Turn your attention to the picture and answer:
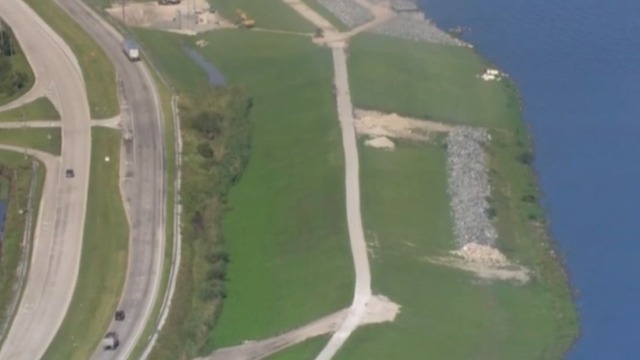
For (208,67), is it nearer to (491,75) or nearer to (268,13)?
(268,13)

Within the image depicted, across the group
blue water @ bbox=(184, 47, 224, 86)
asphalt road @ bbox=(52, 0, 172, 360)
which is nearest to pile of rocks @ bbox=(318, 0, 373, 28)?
blue water @ bbox=(184, 47, 224, 86)

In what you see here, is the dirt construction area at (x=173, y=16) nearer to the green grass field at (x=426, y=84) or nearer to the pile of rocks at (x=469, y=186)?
the green grass field at (x=426, y=84)

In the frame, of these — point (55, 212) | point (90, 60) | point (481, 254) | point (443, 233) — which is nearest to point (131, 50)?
point (90, 60)

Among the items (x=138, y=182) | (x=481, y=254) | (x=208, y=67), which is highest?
(x=208, y=67)

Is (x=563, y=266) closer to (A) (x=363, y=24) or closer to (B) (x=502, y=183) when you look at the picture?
(B) (x=502, y=183)

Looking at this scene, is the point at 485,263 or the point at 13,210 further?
the point at 13,210

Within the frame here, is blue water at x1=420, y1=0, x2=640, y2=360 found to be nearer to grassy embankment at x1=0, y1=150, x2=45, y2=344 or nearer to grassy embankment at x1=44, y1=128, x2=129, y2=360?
grassy embankment at x1=44, y1=128, x2=129, y2=360

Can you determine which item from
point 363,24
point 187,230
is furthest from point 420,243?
point 363,24
